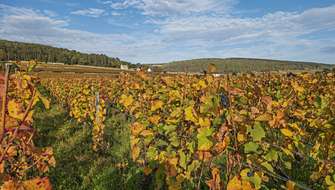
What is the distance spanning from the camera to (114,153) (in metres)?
8.11

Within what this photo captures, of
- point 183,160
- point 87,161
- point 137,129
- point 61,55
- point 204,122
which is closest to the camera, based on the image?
point 204,122

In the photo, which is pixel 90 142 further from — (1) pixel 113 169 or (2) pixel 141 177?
(2) pixel 141 177

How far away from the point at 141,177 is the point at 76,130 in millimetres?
5656

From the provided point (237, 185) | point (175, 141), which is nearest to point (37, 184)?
point (237, 185)

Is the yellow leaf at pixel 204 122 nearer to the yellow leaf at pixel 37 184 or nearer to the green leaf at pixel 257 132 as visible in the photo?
the green leaf at pixel 257 132

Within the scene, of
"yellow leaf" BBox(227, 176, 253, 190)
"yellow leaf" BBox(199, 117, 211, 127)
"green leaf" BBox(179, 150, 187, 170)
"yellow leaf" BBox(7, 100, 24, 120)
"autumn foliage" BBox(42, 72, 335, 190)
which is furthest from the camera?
"green leaf" BBox(179, 150, 187, 170)

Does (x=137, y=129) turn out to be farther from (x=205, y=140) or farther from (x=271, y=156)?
(x=271, y=156)

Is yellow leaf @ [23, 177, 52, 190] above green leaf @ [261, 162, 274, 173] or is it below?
above

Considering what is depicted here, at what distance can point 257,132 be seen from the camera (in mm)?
2529

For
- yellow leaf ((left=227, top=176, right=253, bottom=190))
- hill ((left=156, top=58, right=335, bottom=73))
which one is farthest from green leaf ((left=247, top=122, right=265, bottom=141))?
hill ((left=156, top=58, right=335, bottom=73))

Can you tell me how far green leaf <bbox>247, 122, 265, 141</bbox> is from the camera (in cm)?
251

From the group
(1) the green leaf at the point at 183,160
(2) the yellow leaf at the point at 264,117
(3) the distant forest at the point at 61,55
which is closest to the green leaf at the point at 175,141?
(1) the green leaf at the point at 183,160

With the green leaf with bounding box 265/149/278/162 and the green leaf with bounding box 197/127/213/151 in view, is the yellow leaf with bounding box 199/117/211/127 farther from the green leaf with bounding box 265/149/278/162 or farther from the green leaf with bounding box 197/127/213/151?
the green leaf with bounding box 265/149/278/162

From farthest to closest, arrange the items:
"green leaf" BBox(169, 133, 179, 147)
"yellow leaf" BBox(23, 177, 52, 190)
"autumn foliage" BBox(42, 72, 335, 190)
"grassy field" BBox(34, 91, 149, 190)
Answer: "grassy field" BBox(34, 91, 149, 190), "green leaf" BBox(169, 133, 179, 147), "autumn foliage" BBox(42, 72, 335, 190), "yellow leaf" BBox(23, 177, 52, 190)
